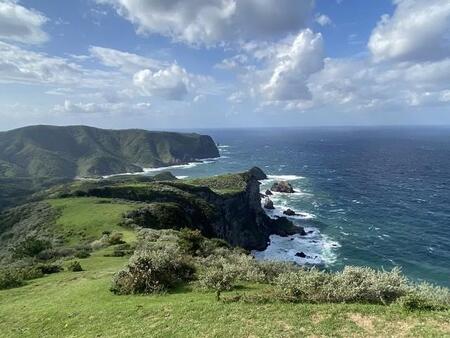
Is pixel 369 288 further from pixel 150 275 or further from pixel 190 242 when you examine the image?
pixel 190 242

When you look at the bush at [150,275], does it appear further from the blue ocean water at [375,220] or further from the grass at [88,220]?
the blue ocean water at [375,220]

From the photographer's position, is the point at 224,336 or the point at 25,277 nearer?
the point at 224,336

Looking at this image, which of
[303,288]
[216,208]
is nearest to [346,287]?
[303,288]

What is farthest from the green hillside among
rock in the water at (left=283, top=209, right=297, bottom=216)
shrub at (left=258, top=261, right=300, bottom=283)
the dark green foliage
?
rock in the water at (left=283, top=209, right=297, bottom=216)

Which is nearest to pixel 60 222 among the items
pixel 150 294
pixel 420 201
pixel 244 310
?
pixel 150 294

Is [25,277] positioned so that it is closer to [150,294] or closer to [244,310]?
[150,294]

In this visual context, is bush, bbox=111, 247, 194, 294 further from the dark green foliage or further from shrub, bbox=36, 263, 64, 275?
the dark green foliage
